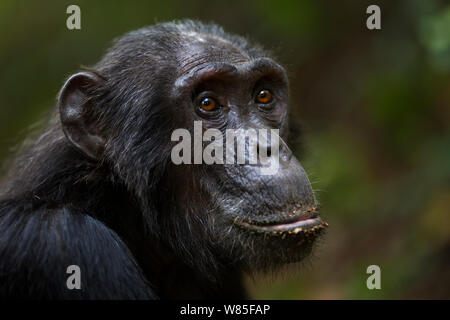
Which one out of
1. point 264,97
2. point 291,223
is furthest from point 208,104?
point 291,223

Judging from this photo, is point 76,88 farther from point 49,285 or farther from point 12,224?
point 49,285

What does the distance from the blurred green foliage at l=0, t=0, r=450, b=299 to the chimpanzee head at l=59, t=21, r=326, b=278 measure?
1.40 m

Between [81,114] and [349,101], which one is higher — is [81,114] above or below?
below

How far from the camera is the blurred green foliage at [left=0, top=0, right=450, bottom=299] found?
8.21m

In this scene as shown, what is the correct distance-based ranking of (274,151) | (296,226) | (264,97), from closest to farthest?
(296,226), (274,151), (264,97)

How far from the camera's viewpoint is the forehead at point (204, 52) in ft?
17.8

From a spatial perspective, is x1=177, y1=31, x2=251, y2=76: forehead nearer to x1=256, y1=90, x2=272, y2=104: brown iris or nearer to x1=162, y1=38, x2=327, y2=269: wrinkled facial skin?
x1=162, y1=38, x2=327, y2=269: wrinkled facial skin

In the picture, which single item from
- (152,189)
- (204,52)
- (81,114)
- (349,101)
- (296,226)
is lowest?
(296,226)

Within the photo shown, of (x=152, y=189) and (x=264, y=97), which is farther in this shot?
(x=264, y=97)

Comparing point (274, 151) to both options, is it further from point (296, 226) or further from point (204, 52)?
point (204, 52)

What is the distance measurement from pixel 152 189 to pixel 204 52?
1331 millimetres

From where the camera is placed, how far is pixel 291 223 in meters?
4.82

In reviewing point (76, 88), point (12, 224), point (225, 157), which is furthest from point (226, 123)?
point (12, 224)

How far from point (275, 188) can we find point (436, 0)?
17.7 feet
